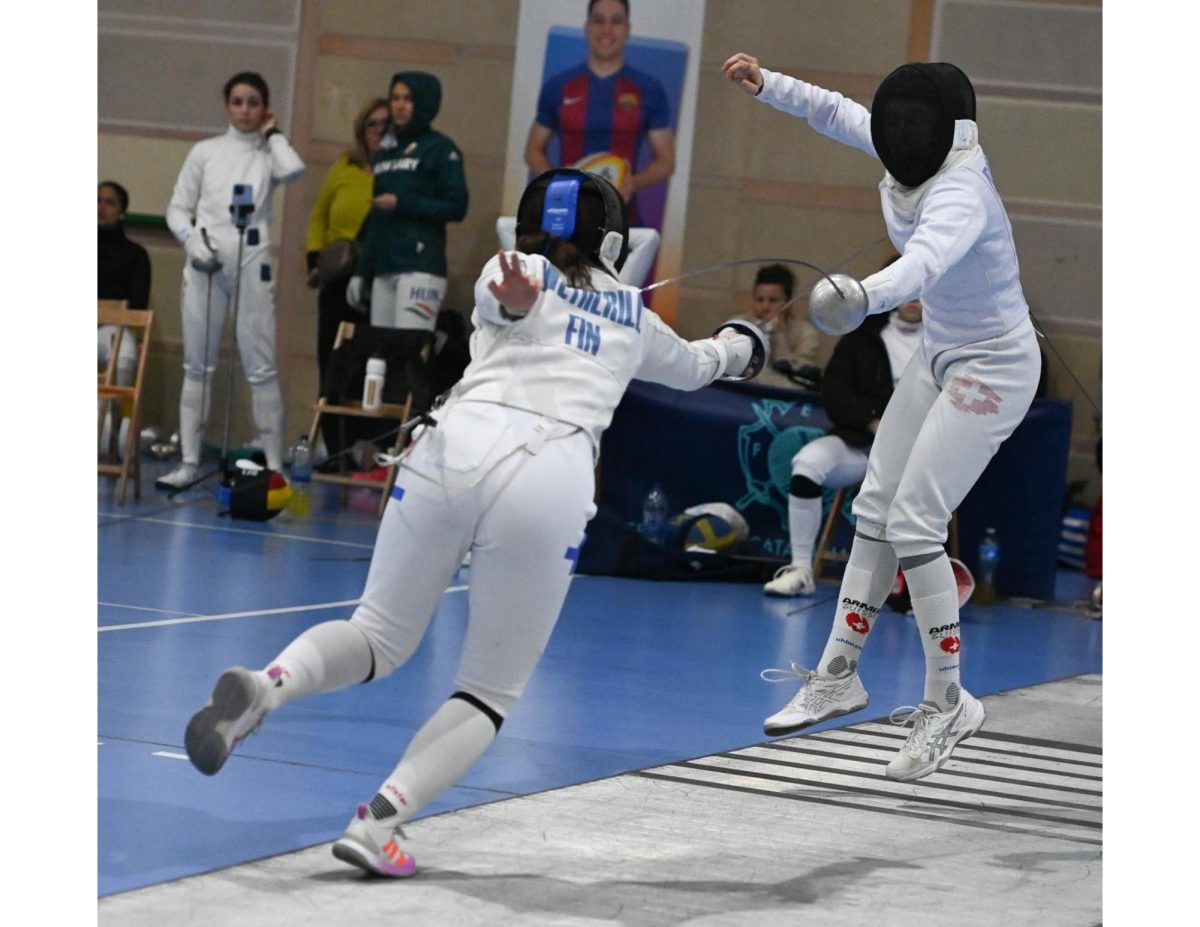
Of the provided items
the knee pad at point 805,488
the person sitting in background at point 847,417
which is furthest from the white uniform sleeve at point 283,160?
the knee pad at point 805,488

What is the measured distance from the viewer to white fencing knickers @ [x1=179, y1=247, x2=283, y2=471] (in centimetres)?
861

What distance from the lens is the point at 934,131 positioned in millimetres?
3838

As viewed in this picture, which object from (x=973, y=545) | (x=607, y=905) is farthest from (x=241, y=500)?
(x=607, y=905)

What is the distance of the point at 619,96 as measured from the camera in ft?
30.8

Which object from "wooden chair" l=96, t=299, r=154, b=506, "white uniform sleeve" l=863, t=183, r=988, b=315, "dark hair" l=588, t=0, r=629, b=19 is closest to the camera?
"white uniform sleeve" l=863, t=183, r=988, b=315

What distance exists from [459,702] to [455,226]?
7.55 metres

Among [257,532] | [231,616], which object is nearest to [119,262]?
[257,532]

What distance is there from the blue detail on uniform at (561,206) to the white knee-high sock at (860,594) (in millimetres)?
1308

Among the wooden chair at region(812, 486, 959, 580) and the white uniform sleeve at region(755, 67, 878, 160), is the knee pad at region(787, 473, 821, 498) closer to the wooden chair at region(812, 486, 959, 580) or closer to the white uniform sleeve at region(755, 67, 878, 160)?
the wooden chair at region(812, 486, 959, 580)

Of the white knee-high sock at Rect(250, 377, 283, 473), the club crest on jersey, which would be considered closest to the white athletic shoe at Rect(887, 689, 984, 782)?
the club crest on jersey

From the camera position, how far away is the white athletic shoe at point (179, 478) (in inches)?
337

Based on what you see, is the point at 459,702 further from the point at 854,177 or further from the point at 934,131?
the point at 854,177

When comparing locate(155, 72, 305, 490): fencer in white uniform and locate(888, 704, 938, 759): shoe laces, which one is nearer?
locate(888, 704, 938, 759): shoe laces

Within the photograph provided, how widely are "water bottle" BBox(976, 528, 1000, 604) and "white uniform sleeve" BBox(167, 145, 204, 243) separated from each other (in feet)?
13.0
